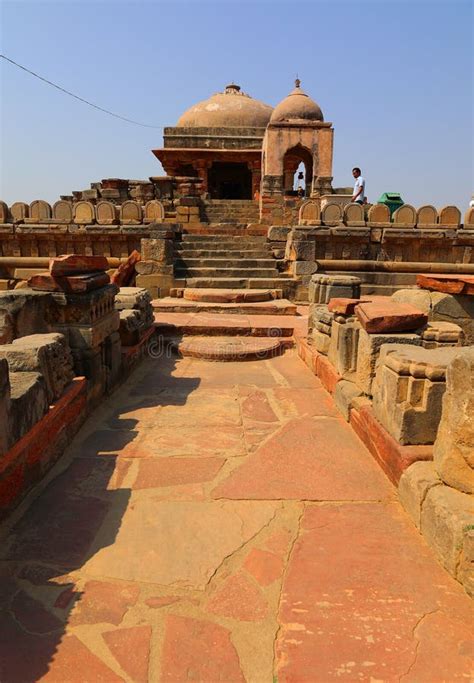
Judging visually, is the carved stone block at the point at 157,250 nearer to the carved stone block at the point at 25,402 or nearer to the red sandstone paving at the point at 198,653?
the carved stone block at the point at 25,402

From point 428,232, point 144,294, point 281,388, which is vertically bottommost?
point 281,388

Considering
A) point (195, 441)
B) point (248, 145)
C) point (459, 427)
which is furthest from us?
point (248, 145)

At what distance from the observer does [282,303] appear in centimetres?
757

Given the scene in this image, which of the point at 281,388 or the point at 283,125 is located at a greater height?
the point at 283,125

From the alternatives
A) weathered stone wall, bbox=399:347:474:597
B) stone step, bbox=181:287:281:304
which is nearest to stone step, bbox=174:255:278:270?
stone step, bbox=181:287:281:304

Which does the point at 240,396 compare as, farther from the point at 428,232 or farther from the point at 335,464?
the point at 428,232

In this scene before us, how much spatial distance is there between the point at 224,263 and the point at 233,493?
23.8ft

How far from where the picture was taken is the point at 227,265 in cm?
914

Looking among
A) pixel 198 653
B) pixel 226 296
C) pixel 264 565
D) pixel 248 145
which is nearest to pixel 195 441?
pixel 264 565

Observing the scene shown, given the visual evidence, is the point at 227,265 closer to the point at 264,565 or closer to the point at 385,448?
the point at 385,448

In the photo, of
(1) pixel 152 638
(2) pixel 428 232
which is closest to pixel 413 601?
(1) pixel 152 638

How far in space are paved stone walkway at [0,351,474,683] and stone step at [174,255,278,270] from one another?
649 cm

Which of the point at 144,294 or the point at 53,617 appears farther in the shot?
the point at 144,294

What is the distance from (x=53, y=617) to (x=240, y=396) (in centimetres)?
246
